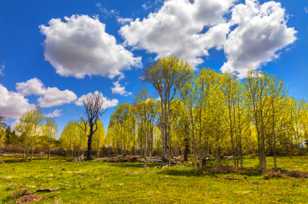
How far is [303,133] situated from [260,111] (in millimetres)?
45150

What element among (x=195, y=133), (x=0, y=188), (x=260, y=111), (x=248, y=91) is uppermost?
(x=248, y=91)

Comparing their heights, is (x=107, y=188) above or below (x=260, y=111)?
below

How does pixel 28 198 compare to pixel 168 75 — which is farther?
pixel 168 75

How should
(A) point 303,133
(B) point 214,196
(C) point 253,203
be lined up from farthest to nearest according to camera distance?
1. (A) point 303,133
2. (B) point 214,196
3. (C) point 253,203

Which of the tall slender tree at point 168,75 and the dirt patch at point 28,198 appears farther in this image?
the tall slender tree at point 168,75

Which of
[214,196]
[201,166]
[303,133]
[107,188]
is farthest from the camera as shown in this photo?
[303,133]

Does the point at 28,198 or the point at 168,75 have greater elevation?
the point at 168,75

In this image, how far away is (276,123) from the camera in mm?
35719

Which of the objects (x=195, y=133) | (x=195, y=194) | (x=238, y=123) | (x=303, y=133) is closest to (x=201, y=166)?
(x=195, y=133)

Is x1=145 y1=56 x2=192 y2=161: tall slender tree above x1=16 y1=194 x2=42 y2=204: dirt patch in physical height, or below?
above

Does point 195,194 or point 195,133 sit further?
point 195,133

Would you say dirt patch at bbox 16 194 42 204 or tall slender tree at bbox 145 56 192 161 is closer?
dirt patch at bbox 16 194 42 204

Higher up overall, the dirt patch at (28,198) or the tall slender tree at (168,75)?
the tall slender tree at (168,75)

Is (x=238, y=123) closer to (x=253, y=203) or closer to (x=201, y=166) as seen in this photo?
(x=201, y=166)
